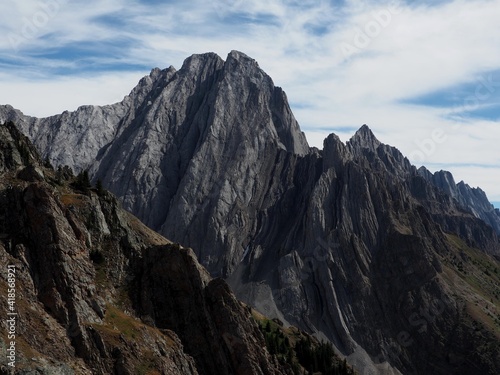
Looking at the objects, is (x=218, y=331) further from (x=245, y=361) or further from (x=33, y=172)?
(x=33, y=172)

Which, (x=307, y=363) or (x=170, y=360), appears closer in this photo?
(x=170, y=360)

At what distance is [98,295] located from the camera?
2406 inches

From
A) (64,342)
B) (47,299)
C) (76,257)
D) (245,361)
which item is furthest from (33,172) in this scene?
(245,361)

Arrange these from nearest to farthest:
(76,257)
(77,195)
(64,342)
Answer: (64,342) < (76,257) < (77,195)

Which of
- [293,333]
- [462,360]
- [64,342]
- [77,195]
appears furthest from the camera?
[462,360]

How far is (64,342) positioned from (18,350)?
20.6 ft

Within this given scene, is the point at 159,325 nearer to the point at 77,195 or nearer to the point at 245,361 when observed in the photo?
the point at 245,361

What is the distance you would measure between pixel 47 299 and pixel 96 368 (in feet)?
27.1

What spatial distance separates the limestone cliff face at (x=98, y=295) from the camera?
52.5 m

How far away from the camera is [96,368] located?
5272 centimetres

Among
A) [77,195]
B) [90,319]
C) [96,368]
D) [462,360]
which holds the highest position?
[77,195]

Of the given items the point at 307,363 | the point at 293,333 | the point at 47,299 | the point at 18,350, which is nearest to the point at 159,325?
the point at 47,299

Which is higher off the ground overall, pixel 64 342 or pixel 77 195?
pixel 77 195

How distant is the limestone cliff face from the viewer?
52.5 meters
